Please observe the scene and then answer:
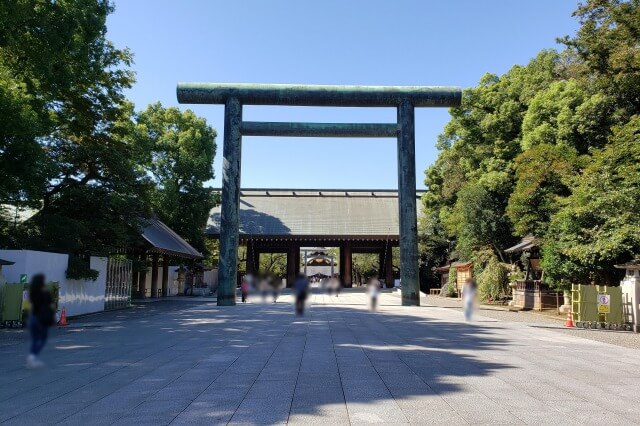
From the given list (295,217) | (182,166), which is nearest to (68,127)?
(295,217)

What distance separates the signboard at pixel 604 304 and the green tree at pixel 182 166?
37390 millimetres

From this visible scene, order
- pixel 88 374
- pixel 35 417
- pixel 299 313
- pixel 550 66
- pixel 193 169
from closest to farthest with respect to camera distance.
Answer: pixel 299 313
pixel 35 417
pixel 88 374
pixel 550 66
pixel 193 169

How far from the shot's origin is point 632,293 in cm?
2481

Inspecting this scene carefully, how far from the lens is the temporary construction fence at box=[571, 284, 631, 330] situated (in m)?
25.1

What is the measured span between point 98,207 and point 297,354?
1453cm

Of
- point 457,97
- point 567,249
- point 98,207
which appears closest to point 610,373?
point 457,97

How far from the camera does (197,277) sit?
209 feet

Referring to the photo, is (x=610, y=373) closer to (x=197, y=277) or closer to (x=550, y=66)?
(x=550, y=66)

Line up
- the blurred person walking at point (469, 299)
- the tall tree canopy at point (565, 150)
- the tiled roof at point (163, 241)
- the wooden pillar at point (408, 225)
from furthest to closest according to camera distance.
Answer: the tiled roof at point (163, 241) < the tall tree canopy at point (565, 150) < the wooden pillar at point (408, 225) < the blurred person walking at point (469, 299)

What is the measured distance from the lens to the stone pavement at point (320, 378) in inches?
356

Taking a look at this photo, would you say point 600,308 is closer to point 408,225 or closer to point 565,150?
point 408,225

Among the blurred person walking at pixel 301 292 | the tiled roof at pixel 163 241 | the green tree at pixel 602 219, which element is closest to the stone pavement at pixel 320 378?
the blurred person walking at pixel 301 292

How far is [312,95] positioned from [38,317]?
613 centimetres

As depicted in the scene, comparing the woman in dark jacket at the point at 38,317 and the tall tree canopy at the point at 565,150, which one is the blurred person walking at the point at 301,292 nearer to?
the woman in dark jacket at the point at 38,317
